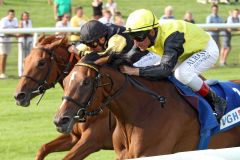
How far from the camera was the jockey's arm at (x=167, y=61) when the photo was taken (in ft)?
Answer: 20.8

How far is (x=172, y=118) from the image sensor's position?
6.38 metres

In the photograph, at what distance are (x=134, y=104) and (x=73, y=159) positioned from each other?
56.2 inches

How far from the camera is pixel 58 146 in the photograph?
7.96m

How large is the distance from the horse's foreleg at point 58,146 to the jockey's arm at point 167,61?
178 cm

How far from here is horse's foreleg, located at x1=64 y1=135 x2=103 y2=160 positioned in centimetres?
753

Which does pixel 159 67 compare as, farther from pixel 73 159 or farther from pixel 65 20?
pixel 65 20

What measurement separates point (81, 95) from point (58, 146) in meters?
2.03

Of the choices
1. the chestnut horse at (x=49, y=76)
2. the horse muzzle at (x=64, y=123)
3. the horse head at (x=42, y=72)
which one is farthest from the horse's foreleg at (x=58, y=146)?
the horse muzzle at (x=64, y=123)

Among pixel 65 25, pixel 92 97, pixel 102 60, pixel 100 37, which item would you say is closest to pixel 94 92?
pixel 92 97

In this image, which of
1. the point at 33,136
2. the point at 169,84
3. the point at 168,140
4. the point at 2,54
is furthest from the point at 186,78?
the point at 2,54

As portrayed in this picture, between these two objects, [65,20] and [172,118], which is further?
[65,20]

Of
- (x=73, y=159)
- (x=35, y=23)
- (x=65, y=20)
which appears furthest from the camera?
(x=35, y=23)

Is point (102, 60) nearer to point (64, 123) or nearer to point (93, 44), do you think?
point (64, 123)

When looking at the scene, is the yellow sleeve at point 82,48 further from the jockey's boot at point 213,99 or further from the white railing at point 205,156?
the white railing at point 205,156
